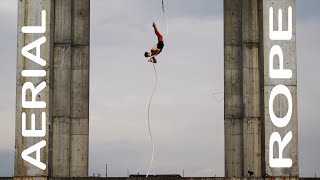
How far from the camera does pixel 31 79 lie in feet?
103

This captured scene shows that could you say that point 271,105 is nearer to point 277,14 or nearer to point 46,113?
point 277,14

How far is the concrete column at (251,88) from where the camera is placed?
35.2 meters

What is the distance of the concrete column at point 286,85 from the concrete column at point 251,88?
10.9 ft

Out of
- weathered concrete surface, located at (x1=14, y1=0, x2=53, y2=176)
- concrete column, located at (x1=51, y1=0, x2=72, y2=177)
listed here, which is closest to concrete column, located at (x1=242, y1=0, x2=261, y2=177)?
concrete column, located at (x1=51, y1=0, x2=72, y2=177)

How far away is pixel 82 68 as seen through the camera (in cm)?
3559

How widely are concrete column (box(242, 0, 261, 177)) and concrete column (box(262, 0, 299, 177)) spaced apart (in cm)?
331

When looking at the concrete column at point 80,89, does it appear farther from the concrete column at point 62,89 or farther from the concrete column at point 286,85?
the concrete column at point 286,85

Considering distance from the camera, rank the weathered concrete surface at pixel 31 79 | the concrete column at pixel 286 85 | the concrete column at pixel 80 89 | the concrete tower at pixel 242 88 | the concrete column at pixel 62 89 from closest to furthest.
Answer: the weathered concrete surface at pixel 31 79, the concrete column at pixel 286 85, the concrete column at pixel 62 89, the concrete column at pixel 80 89, the concrete tower at pixel 242 88

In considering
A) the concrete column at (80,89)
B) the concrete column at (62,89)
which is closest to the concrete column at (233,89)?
the concrete column at (80,89)

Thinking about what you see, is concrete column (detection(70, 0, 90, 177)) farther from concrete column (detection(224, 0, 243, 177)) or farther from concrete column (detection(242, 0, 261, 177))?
concrete column (detection(242, 0, 261, 177))

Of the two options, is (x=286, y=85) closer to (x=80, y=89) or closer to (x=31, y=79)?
(x=80, y=89)

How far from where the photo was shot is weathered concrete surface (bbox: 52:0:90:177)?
3497 cm

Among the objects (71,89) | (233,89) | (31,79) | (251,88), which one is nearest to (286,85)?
(251,88)

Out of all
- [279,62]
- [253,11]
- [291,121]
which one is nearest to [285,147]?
[291,121]
